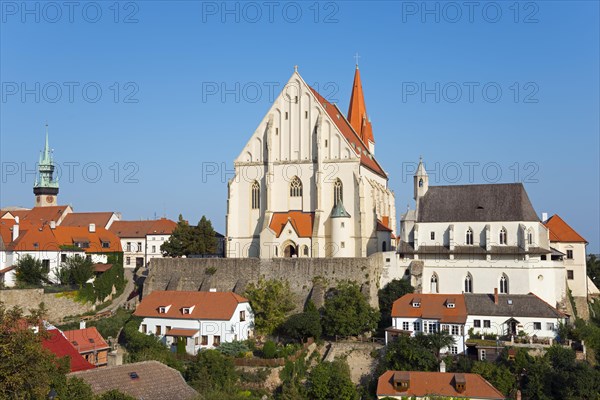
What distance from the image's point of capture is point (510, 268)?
5603 centimetres

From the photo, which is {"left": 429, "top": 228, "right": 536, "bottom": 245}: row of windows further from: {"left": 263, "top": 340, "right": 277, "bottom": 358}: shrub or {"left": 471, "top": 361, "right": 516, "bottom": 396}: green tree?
{"left": 263, "top": 340, "right": 277, "bottom": 358}: shrub

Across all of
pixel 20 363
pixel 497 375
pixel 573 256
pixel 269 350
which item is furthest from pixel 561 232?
pixel 20 363

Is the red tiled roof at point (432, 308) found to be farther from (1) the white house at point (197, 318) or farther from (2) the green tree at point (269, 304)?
(1) the white house at point (197, 318)

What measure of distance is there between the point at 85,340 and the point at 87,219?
137 feet

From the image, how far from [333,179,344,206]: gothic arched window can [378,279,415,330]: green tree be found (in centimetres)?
1009

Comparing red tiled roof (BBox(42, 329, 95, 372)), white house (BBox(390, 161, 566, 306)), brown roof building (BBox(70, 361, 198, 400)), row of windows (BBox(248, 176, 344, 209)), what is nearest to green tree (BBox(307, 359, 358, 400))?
brown roof building (BBox(70, 361, 198, 400))

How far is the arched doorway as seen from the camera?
6300 centimetres

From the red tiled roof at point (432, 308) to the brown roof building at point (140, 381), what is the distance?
2010 centimetres

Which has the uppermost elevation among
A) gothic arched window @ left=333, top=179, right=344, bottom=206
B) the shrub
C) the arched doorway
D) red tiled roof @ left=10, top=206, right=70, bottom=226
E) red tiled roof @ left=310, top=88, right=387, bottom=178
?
red tiled roof @ left=310, top=88, right=387, bottom=178

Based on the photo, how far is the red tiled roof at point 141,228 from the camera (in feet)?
276

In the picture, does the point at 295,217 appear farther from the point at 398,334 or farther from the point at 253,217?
the point at 398,334

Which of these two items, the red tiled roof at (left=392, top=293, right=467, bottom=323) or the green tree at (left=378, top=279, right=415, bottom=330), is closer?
the red tiled roof at (left=392, top=293, right=467, bottom=323)

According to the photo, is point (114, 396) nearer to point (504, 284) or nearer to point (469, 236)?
point (504, 284)

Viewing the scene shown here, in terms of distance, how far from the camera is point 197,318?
51719 millimetres
